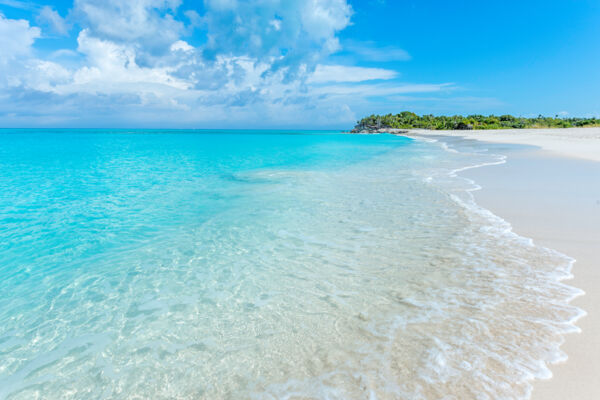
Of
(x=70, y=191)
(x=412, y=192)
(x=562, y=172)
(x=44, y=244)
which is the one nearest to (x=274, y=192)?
(x=412, y=192)

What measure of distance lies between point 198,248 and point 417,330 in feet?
15.6

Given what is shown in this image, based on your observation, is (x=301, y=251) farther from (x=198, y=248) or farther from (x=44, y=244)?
(x=44, y=244)

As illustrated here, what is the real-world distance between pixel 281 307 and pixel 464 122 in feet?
404

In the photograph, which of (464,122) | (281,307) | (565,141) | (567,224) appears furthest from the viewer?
(464,122)

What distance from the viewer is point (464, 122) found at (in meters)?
110

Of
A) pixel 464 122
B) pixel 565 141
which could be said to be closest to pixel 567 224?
pixel 565 141

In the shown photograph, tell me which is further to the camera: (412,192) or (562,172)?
(562,172)

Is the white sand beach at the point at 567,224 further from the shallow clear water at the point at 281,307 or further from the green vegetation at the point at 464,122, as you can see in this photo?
the green vegetation at the point at 464,122

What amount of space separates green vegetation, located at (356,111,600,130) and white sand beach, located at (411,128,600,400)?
295 ft

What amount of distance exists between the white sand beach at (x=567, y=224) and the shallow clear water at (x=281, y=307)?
171 mm

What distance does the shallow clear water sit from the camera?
3131 millimetres

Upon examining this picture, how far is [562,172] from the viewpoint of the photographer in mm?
14414

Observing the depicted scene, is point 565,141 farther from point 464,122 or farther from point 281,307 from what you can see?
point 464,122

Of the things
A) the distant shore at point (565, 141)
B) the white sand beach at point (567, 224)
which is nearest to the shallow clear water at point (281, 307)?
the white sand beach at point (567, 224)
